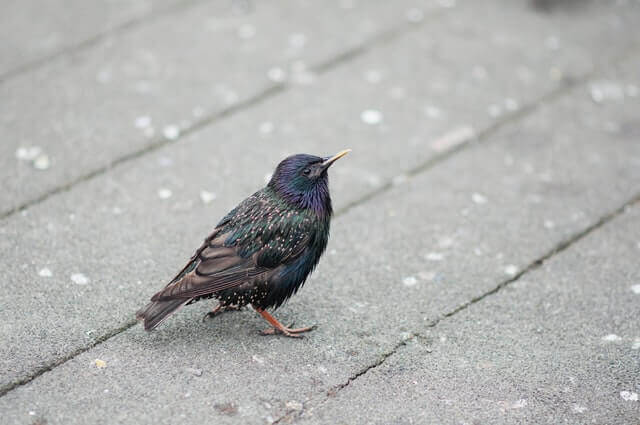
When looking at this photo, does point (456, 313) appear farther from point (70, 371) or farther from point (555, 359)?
point (70, 371)

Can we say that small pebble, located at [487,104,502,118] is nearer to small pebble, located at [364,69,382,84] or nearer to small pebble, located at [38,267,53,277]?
small pebble, located at [364,69,382,84]

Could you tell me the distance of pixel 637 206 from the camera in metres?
4.96

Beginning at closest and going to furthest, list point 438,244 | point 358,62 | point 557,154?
point 438,244, point 557,154, point 358,62

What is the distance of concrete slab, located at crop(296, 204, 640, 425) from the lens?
3.51 m

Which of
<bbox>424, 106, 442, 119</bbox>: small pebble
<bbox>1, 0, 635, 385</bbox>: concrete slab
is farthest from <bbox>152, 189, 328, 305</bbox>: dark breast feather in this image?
<bbox>424, 106, 442, 119</bbox>: small pebble

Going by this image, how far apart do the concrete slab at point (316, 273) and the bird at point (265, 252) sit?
8.3 inches

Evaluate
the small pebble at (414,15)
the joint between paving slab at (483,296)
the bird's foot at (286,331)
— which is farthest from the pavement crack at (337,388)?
the small pebble at (414,15)

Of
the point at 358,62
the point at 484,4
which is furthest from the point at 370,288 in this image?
the point at 484,4

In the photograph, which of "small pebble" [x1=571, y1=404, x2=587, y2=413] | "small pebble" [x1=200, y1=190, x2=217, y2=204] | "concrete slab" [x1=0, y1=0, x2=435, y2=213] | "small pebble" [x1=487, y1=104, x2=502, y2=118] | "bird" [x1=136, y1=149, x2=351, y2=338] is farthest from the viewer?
"small pebble" [x1=487, y1=104, x2=502, y2=118]

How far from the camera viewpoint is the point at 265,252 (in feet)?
12.3

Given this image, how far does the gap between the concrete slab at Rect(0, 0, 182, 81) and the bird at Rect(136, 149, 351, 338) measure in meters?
2.85

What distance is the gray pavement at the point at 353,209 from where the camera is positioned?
3600 millimetres

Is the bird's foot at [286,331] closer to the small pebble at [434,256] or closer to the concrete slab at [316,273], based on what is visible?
the concrete slab at [316,273]

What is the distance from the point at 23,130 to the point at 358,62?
2.45 meters
